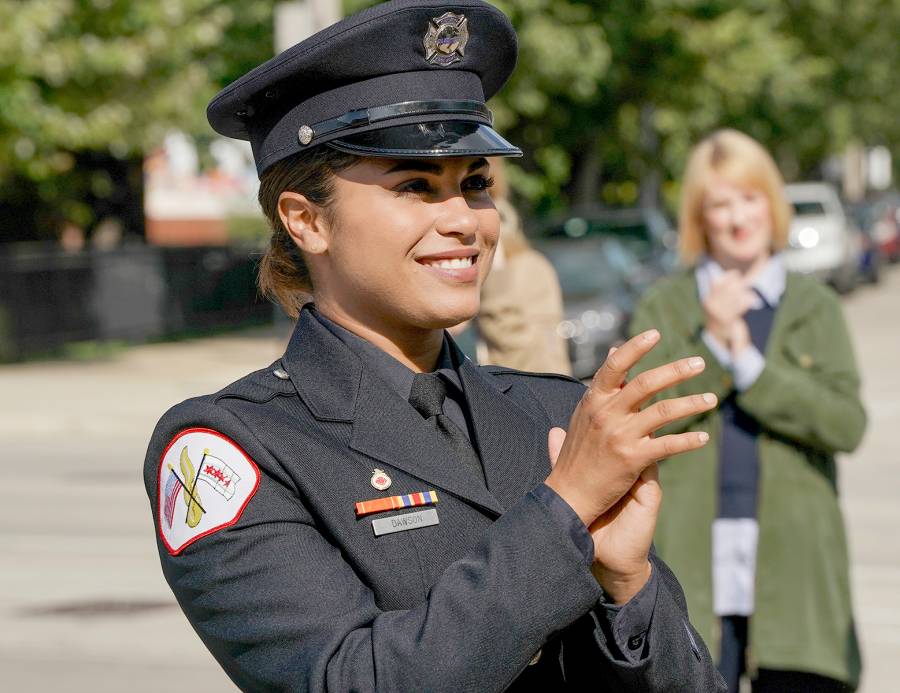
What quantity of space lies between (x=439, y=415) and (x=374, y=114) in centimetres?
42

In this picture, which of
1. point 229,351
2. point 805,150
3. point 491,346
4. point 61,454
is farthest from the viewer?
point 805,150

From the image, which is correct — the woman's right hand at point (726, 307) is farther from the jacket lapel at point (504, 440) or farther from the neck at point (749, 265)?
the jacket lapel at point (504, 440)

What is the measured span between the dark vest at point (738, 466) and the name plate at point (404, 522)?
88.2 inches

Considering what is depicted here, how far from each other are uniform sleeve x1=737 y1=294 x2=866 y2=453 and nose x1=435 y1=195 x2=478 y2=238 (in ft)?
6.81

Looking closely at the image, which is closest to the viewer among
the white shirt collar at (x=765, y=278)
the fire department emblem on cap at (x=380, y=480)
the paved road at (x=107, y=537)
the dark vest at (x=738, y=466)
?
the fire department emblem on cap at (x=380, y=480)

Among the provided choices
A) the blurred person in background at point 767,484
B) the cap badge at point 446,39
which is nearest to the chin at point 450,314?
the cap badge at point 446,39

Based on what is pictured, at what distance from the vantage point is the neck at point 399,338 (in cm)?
207

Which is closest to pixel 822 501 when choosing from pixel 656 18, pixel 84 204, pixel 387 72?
pixel 387 72

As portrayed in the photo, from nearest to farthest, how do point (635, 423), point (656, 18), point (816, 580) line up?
1. point (635, 423)
2. point (816, 580)
3. point (656, 18)

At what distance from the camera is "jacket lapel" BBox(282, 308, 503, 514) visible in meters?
1.96

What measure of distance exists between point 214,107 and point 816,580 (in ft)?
7.91

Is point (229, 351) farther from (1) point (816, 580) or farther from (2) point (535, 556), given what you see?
(2) point (535, 556)

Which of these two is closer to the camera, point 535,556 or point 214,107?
point 535,556

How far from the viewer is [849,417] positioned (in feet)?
13.1
